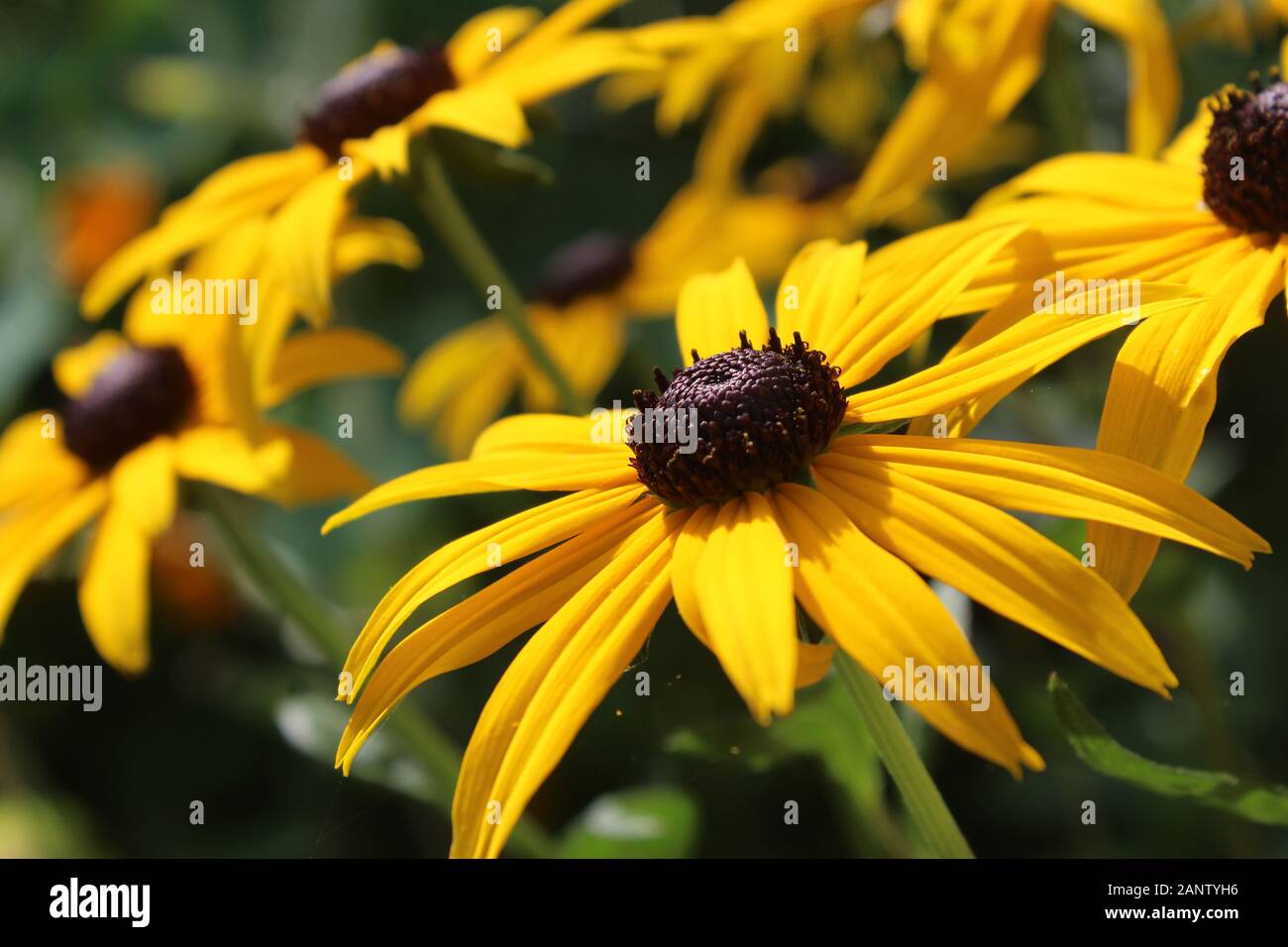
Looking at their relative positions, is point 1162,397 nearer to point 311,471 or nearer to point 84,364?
point 311,471

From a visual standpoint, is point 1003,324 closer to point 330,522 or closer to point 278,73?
point 330,522

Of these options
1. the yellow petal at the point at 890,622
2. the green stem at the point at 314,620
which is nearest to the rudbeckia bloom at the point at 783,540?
the yellow petal at the point at 890,622

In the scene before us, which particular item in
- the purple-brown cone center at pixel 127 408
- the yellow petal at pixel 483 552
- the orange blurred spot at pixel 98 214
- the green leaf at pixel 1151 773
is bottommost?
the green leaf at pixel 1151 773

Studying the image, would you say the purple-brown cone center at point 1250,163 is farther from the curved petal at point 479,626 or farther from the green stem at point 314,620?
the green stem at point 314,620

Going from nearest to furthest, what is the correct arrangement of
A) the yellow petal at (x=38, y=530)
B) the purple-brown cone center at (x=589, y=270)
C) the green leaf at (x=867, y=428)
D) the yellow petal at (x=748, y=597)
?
the yellow petal at (x=748, y=597)
the green leaf at (x=867, y=428)
the yellow petal at (x=38, y=530)
the purple-brown cone center at (x=589, y=270)

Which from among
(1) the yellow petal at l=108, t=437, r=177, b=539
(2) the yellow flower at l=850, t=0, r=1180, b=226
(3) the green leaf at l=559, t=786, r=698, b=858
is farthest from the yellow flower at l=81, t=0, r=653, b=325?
(3) the green leaf at l=559, t=786, r=698, b=858

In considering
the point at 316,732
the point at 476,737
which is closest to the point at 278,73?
the point at 316,732

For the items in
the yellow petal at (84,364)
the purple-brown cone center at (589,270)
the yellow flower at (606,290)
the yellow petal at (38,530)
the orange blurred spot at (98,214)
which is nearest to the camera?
the yellow petal at (38,530)
